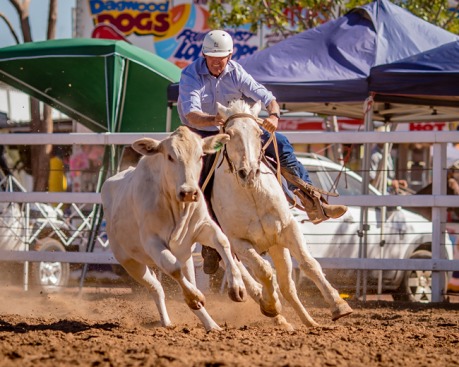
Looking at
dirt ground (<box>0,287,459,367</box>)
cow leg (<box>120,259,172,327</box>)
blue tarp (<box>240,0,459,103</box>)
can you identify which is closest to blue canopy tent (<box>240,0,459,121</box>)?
blue tarp (<box>240,0,459,103</box>)

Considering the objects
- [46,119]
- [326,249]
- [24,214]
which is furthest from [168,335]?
[46,119]

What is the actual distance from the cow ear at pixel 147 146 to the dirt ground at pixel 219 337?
1305 mm

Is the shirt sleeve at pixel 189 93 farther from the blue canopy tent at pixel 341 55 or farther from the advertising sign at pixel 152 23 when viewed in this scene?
the advertising sign at pixel 152 23

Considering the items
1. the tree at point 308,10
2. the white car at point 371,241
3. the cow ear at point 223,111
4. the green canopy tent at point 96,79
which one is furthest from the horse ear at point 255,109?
the tree at point 308,10

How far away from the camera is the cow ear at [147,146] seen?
7.05 meters

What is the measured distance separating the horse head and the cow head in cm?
9

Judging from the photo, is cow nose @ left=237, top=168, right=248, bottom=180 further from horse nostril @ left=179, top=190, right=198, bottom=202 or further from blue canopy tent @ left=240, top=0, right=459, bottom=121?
blue canopy tent @ left=240, top=0, right=459, bottom=121

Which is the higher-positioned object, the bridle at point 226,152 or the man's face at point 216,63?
the man's face at point 216,63

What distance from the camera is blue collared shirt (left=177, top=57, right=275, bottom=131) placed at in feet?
26.3

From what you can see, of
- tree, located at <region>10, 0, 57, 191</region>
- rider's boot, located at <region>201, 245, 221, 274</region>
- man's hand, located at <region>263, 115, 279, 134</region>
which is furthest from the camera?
tree, located at <region>10, 0, 57, 191</region>

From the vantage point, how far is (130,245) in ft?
25.5

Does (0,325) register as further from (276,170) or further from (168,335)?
(276,170)

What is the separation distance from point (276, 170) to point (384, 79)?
11.6 feet

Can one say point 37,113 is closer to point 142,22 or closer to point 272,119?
point 142,22
